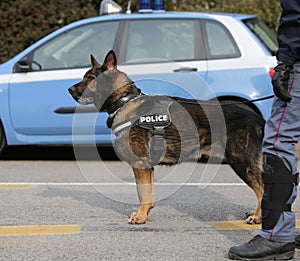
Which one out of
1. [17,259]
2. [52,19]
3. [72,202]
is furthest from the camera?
[52,19]

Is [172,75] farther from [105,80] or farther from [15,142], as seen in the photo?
[105,80]

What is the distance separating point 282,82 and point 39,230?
2153 mm

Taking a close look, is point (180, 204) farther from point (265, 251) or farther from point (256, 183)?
point (265, 251)

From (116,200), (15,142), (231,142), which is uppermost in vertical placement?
(231,142)

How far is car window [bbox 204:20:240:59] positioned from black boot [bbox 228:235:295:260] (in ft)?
14.2

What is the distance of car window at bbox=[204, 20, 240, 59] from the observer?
8.45 m

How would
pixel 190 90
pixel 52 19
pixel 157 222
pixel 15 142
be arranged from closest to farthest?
pixel 157 222
pixel 190 90
pixel 15 142
pixel 52 19

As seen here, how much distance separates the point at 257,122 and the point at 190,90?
2.67 metres

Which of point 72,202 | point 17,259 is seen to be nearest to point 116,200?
point 72,202

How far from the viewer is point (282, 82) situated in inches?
166

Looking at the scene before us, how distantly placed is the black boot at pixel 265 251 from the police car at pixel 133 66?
3926mm

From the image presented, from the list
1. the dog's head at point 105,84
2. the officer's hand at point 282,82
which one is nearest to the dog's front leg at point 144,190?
the dog's head at point 105,84

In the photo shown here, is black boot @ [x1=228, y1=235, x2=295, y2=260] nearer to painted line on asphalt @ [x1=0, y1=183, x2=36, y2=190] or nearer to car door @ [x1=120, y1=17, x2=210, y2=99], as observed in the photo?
painted line on asphalt @ [x1=0, y1=183, x2=36, y2=190]

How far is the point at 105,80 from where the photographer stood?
225 inches
